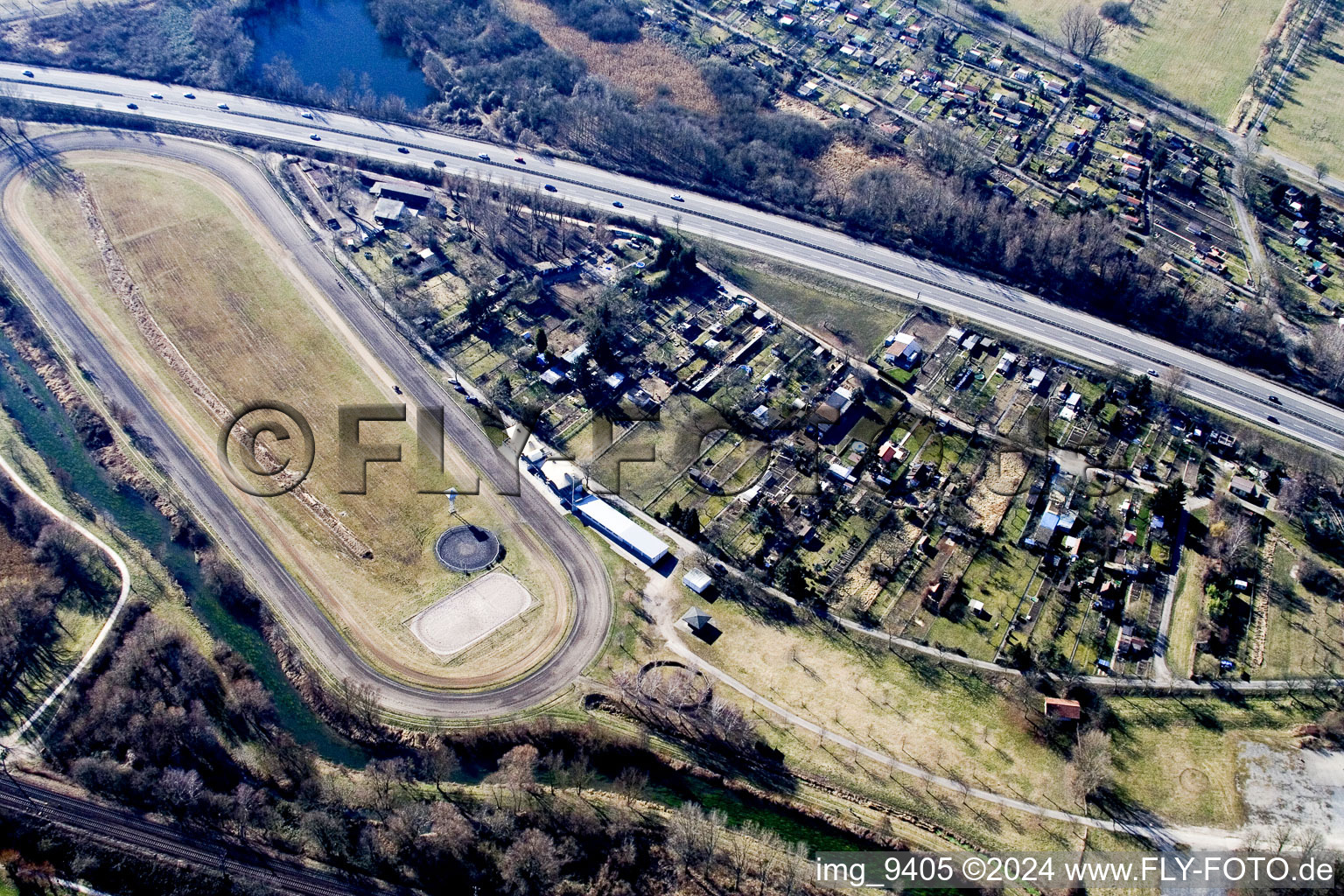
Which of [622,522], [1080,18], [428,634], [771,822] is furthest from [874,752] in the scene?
[1080,18]

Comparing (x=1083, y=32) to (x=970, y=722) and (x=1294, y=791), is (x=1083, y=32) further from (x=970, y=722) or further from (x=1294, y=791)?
(x=970, y=722)

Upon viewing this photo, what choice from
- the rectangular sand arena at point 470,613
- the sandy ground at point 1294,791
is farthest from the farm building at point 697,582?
the sandy ground at point 1294,791

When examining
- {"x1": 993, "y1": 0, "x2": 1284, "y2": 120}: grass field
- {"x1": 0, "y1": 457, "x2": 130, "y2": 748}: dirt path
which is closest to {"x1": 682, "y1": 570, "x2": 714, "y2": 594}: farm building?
{"x1": 0, "y1": 457, "x2": 130, "y2": 748}: dirt path

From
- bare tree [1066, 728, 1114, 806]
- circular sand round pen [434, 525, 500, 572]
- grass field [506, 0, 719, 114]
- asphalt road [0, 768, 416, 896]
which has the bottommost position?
asphalt road [0, 768, 416, 896]

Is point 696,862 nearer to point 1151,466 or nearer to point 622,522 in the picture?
point 622,522

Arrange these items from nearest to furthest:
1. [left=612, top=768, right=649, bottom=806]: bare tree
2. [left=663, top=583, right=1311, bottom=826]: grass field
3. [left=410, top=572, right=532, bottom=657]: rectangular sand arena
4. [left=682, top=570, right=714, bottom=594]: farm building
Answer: [left=612, top=768, right=649, bottom=806]: bare tree, [left=663, top=583, right=1311, bottom=826]: grass field, [left=410, top=572, right=532, bottom=657]: rectangular sand arena, [left=682, top=570, right=714, bottom=594]: farm building

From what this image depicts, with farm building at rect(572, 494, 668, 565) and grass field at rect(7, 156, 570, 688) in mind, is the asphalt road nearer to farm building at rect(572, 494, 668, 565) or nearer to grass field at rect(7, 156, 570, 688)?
grass field at rect(7, 156, 570, 688)

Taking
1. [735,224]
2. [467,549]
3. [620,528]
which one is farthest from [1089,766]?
[735,224]
